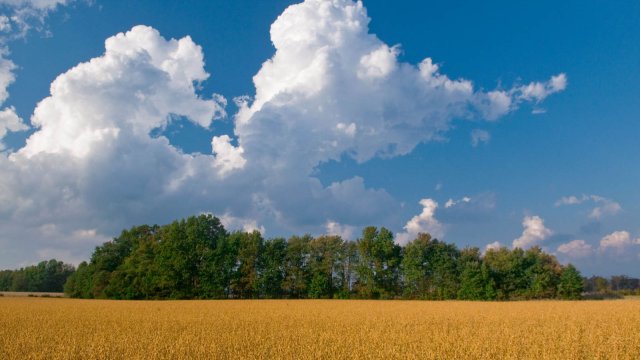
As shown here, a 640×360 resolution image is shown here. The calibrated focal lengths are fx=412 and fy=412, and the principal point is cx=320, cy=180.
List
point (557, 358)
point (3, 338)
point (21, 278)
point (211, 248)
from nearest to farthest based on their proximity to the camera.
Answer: point (557, 358) → point (3, 338) → point (211, 248) → point (21, 278)

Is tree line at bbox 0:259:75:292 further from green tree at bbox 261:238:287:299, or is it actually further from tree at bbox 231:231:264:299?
green tree at bbox 261:238:287:299

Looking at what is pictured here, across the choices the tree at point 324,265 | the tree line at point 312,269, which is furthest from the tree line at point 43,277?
the tree at point 324,265

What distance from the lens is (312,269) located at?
79.2 metres

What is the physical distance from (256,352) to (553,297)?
268 feet

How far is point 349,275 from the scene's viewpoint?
79.9m

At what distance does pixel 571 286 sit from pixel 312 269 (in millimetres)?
49146

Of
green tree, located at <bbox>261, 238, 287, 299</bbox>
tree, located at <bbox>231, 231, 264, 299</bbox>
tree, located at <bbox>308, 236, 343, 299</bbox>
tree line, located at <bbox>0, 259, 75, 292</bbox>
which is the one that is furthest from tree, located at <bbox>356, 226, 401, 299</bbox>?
tree line, located at <bbox>0, 259, 75, 292</bbox>

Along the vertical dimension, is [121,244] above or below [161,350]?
above

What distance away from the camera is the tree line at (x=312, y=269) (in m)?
74.2

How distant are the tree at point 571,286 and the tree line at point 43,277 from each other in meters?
136

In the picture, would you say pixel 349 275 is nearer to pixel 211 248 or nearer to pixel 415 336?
pixel 211 248

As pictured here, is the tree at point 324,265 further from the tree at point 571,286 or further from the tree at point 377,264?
the tree at point 571,286

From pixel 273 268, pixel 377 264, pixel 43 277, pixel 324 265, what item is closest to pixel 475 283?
pixel 377 264

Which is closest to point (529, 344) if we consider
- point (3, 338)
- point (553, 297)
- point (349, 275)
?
point (3, 338)
